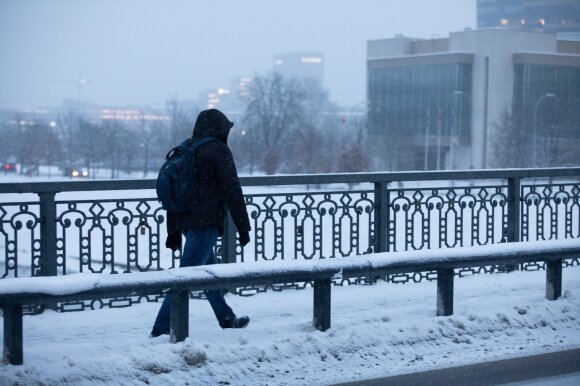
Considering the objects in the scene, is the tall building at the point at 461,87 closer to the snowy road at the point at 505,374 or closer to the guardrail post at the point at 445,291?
the guardrail post at the point at 445,291

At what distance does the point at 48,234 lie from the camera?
7844 mm

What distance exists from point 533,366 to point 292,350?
176 cm

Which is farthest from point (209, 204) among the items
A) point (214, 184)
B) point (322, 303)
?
point (322, 303)

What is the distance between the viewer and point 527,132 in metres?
69.0

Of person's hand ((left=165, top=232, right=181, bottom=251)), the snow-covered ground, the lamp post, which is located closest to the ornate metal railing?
the snow-covered ground

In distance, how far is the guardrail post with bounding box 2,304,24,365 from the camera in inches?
228

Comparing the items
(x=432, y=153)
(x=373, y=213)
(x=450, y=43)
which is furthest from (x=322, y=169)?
(x=373, y=213)

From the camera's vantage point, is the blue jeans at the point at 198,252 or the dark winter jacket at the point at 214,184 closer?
the dark winter jacket at the point at 214,184

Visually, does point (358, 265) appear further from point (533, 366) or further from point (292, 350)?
point (533, 366)

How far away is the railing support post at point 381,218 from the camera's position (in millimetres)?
9430

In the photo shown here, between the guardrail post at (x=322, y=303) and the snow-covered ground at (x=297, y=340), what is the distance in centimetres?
8

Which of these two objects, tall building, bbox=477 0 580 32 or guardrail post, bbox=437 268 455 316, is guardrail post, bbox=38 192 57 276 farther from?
tall building, bbox=477 0 580 32

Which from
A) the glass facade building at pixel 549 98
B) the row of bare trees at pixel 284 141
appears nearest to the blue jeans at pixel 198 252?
the glass facade building at pixel 549 98

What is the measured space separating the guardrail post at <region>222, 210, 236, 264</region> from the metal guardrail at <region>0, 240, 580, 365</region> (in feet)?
6.08
